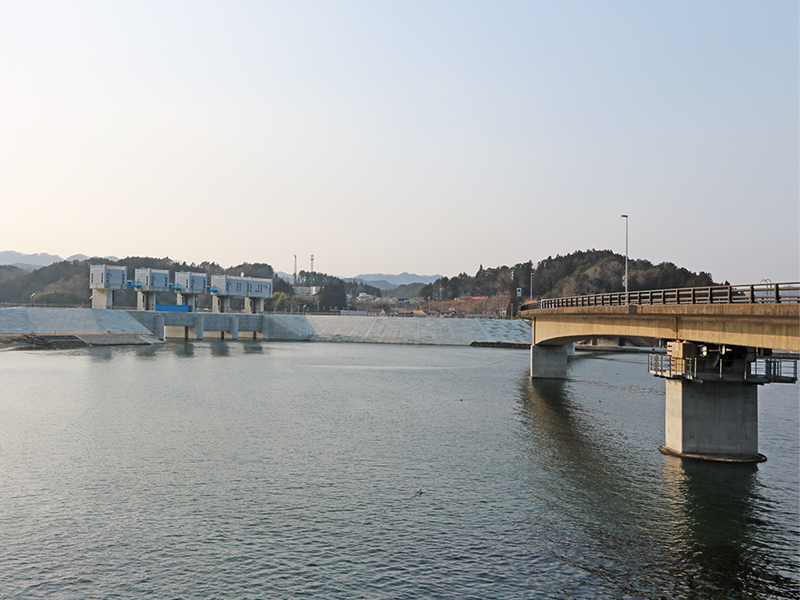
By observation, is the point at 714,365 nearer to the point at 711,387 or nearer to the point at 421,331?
the point at 711,387

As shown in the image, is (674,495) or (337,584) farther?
(674,495)

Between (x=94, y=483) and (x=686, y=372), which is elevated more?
(x=686, y=372)

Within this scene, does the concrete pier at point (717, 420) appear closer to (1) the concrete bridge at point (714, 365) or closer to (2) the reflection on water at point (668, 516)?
(1) the concrete bridge at point (714, 365)

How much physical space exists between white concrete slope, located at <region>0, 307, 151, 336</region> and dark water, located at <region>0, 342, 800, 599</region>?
291 feet

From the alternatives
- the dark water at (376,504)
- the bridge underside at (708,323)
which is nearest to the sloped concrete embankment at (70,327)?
the dark water at (376,504)

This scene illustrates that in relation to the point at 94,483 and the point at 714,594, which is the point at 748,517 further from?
the point at 94,483

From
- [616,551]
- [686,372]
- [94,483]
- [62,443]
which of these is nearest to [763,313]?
[686,372]

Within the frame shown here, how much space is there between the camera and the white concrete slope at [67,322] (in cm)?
13388

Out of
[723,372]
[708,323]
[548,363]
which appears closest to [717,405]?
[723,372]

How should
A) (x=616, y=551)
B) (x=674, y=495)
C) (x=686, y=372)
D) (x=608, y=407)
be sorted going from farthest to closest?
1. (x=608, y=407)
2. (x=686, y=372)
3. (x=674, y=495)
4. (x=616, y=551)

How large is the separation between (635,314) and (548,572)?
26.3m

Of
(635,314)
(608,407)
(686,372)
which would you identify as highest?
(635,314)

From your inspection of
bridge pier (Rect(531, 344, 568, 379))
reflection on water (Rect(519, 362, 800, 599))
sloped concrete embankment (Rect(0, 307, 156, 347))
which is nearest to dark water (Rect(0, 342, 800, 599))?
reflection on water (Rect(519, 362, 800, 599))

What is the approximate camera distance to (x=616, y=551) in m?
23.5
